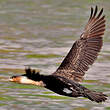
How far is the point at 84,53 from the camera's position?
10422 millimetres

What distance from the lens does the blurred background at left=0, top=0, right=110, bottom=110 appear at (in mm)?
11016

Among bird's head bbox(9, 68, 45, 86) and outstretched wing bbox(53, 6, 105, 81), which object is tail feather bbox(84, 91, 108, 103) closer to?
bird's head bbox(9, 68, 45, 86)

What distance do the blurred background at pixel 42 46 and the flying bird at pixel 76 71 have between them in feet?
2.80

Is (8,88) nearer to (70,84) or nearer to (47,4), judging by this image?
(70,84)

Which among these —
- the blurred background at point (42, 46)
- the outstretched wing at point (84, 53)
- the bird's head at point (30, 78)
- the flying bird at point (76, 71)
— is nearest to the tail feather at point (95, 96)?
the flying bird at point (76, 71)

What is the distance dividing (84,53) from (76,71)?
48cm

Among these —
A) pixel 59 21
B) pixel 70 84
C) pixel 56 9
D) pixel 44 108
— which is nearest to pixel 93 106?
pixel 44 108

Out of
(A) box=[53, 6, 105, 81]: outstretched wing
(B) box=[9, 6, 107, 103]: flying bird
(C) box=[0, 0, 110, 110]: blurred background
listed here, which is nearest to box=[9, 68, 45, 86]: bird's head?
(B) box=[9, 6, 107, 103]: flying bird

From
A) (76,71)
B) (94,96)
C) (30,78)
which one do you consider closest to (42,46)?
(76,71)

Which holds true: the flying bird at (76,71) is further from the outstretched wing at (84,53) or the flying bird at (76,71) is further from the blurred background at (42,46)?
the blurred background at (42,46)

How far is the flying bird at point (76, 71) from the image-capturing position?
8.94 meters

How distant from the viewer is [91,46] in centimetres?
1048

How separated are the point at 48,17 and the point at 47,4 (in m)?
2.15

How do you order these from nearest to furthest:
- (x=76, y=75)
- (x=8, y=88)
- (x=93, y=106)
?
(x=76, y=75) → (x=93, y=106) → (x=8, y=88)
